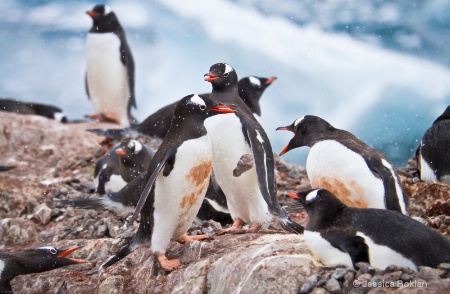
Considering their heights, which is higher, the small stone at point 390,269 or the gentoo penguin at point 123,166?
the small stone at point 390,269

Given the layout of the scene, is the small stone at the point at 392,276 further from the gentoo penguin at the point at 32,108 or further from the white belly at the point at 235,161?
the gentoo penguin at the point at 32,108

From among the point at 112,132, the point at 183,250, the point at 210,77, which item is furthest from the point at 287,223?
the point at 112,132

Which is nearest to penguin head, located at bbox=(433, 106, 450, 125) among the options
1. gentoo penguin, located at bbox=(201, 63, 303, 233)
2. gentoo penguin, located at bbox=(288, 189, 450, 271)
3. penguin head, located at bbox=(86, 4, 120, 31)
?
gentoo penguin, located at bbox=(201, 63, 303, 233)

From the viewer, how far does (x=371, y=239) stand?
4254 millimetres

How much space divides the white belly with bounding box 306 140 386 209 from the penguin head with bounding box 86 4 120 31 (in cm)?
737

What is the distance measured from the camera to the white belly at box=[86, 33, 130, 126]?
1239 cm

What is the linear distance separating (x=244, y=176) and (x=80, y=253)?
1.40m

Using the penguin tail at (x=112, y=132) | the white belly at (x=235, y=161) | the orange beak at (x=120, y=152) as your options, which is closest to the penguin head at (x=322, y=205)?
the white belly at (x=235, y=161)

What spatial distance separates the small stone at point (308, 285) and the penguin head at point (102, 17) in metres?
8.93

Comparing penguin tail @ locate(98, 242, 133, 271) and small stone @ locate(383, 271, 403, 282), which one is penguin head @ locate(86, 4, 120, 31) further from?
small stone @ locate(383, 271, 403, 282)

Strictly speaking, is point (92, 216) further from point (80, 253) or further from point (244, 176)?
point (244, 176)

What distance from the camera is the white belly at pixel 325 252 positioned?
14.0ft

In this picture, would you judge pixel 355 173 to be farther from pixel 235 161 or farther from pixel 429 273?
pixel 429 273

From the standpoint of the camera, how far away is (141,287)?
5082mm
